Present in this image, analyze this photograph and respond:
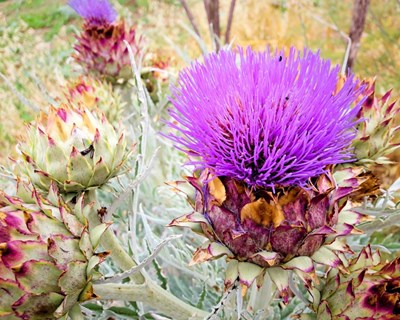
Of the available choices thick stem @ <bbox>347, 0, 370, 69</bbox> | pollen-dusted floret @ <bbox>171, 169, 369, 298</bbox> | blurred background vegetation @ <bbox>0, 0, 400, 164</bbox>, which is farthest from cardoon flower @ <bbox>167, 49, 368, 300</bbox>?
blurred background vegetation @ <bbox>0, 0, 400, 164</bbox>

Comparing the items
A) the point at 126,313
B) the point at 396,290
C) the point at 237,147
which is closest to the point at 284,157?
the point at 237,147

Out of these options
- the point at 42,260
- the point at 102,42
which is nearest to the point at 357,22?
the point at 102,42

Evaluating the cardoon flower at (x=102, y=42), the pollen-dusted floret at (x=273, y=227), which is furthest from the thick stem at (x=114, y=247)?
the cardoon flower at (x=102, y=42)

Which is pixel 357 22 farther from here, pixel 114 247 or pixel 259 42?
pixel 259 42

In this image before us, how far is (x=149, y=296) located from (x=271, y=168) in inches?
8.3

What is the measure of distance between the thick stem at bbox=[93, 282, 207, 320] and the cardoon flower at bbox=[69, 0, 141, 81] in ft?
1.92

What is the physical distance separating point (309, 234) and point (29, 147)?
37cm

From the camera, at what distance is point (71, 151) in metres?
0.60

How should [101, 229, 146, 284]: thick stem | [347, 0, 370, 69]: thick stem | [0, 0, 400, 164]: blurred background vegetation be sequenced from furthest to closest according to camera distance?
[0, 0, 400, 164]: blurred background vegetation < [347, 0, 370, 69]: thick stem < [101, 229, 146, 284]: thick stem

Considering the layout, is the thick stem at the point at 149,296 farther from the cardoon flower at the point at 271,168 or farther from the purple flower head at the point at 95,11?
the purple flower head at the point at 95,11

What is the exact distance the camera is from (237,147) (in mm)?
532

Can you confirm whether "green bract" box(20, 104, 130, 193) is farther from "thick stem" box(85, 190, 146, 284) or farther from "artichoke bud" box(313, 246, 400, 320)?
"artichoke bud" box(313, 246, 400, 320)

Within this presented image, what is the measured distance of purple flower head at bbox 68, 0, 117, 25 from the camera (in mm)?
1065

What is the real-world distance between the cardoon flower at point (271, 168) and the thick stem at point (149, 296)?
0.11m
